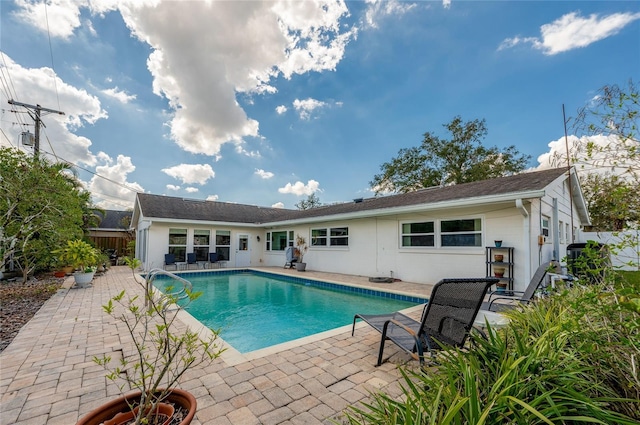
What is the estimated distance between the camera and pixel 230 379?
2943mm

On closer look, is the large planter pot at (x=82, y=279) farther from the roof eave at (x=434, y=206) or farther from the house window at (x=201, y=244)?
the roof eave at (x=434, y=206)

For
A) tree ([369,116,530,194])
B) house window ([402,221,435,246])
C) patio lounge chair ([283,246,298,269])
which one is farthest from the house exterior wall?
tree ([369,116,530,194])

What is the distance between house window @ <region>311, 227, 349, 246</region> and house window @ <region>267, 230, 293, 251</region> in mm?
2021

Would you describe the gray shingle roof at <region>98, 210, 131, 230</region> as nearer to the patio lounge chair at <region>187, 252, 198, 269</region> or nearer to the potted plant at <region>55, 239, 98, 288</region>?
the patio lounge chair at <region>187, 252, 198, 269</region>

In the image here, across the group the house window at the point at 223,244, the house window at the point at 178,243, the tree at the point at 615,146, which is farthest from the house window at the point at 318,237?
the tree at the point at 615,146

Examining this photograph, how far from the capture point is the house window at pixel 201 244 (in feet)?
50.0

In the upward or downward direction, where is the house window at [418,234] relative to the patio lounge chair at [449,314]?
upward

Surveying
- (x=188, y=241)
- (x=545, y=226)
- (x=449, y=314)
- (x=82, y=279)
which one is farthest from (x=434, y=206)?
(x=188, y=241)

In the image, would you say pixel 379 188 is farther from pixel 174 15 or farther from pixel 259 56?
pixel 174 15

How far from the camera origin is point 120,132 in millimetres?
12812

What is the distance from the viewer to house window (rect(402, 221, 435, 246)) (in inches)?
367

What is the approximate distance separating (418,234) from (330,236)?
14.5 ft

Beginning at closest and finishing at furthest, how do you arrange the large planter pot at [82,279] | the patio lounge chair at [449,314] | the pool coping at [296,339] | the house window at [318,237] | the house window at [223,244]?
the patio lounge chair at [449,314], the pool coping at [296,339], the large planter pot at [82,279], the house window at [318,237], the house window at [223,244]

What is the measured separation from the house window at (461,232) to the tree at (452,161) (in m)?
14.5
